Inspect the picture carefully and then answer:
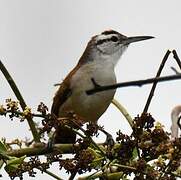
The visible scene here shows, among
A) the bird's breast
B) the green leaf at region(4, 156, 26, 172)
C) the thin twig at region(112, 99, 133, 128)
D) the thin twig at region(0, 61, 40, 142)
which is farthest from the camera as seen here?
the bird's breast

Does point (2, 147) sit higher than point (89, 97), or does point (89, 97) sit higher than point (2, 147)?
point (89, 97)

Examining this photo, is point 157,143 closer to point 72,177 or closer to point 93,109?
point 72,177

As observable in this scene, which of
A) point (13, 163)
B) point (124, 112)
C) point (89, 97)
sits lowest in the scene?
point (13, 163)

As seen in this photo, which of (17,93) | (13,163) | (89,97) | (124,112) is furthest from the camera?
(89,97)

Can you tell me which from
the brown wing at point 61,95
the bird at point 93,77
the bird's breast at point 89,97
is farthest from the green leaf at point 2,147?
the brown wing at point 61,95

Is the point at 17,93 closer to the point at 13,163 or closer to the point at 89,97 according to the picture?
the point at 13,163

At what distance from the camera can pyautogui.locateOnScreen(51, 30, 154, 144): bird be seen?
390 centimetres

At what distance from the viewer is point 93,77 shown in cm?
363

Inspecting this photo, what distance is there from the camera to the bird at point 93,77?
12.8 feet

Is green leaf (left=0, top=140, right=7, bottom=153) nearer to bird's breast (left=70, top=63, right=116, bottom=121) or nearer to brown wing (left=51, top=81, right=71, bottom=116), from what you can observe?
bird's breast (left=70, top=63, right=116, bottom=121)

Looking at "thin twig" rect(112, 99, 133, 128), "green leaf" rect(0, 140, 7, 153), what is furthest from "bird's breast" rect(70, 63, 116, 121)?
"green leaf" rect(0, 140, 7, 153)

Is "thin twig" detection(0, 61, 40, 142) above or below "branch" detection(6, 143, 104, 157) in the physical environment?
above

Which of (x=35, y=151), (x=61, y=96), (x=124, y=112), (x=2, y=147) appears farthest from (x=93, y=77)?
(x=2, y=147)

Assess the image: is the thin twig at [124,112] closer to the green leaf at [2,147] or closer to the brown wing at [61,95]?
the green leaf at [2,147]
